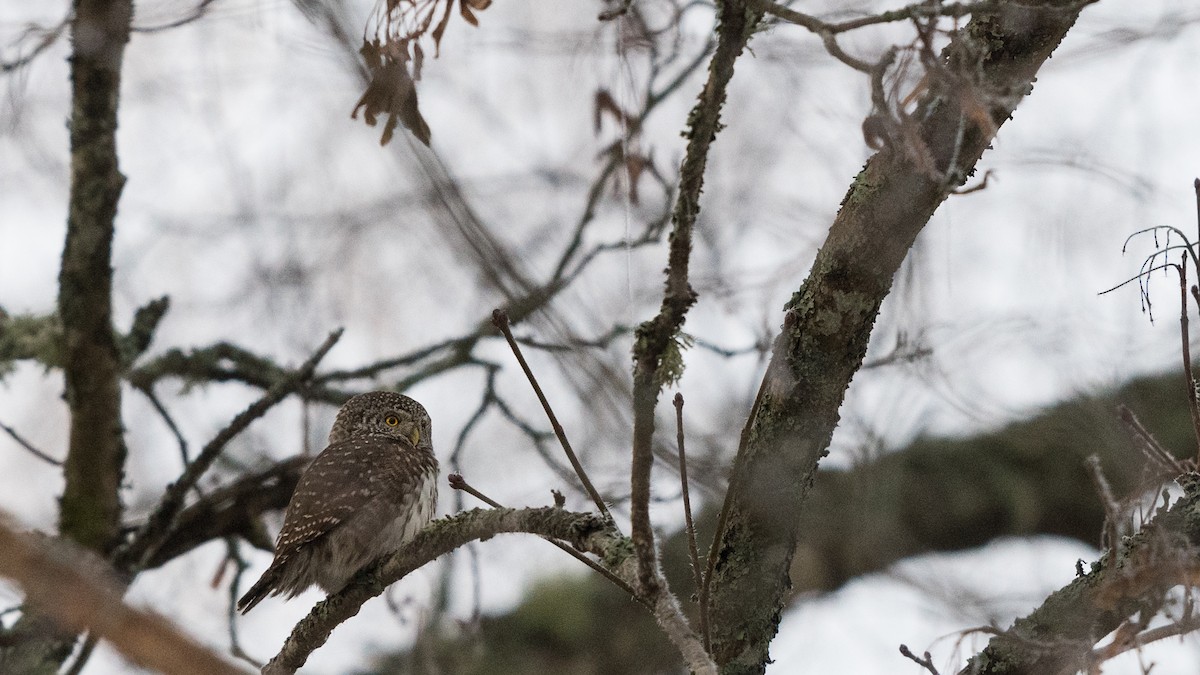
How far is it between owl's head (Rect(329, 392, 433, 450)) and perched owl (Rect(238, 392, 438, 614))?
0.32 meters

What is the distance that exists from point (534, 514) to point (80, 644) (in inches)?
104

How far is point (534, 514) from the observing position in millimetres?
2422

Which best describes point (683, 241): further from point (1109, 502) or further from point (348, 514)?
point (348, 514)

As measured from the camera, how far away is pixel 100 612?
757 millimetres

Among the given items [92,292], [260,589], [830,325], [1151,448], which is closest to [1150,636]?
[1151,448]

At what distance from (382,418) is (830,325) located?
2.69 m

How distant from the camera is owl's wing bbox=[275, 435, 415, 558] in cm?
381

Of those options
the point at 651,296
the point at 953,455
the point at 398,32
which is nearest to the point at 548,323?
the point at 398,32

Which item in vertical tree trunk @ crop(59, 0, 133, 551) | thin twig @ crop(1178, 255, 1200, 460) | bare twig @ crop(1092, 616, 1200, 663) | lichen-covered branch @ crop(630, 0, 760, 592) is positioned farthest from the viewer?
vertical tree trunk @ crop(59, 0, 133, 551)

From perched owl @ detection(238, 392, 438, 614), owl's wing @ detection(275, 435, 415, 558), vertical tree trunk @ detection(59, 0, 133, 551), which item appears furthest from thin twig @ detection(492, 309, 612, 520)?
vertical tree trunk @ detection(59, 0, 133, 551)

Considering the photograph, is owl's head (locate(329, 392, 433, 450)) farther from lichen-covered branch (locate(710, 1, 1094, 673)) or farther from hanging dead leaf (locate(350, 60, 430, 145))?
hanging dead leaf (locate(350, 60, 430, 145))

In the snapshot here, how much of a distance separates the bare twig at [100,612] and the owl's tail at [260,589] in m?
3.01

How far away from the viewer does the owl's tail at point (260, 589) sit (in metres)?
3.67

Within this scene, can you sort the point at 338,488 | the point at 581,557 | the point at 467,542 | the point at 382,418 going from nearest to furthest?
the point at 581,557, the point at 467,542, the point at 338,488, the point at 382,418
